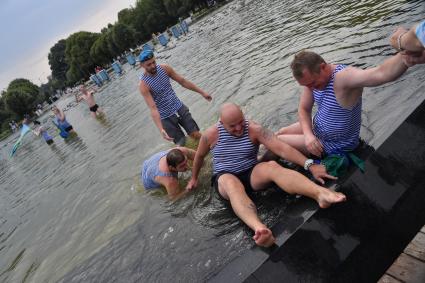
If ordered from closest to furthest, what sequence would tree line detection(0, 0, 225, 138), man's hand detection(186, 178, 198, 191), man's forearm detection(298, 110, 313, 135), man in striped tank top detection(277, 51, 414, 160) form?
man in striped tank top detection(277, 51, 414, 160)
man's forearm detection(298, 110, 313, 135)
man's hand detection(186, 178, 198, 191)
tree line detection(0, 0, 225, 138)

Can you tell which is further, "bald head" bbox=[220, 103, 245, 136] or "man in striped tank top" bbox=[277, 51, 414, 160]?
"bald head" bbox=[220, 103, 245, 136]

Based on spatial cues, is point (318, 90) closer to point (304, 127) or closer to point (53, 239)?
point (304, 127)

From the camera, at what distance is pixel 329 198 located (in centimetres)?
355

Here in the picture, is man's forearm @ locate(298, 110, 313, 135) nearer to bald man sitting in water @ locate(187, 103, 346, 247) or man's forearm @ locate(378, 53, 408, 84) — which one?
bald man sitting in water @ locate(187, 103, 346, 247)

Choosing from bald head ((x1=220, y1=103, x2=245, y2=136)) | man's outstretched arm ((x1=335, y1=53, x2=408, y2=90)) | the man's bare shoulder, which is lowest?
the man's bare shoulder

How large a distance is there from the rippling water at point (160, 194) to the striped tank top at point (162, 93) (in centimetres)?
158

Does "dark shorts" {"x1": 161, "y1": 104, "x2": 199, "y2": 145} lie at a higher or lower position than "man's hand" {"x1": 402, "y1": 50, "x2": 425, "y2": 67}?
lower

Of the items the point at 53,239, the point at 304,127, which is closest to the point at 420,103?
the point at 304,127

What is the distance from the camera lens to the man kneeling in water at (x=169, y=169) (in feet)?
21.3

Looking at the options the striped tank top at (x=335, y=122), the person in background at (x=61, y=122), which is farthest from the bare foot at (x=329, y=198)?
the person in background at (x=61, y=122)

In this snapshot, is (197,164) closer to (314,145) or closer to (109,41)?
(314,145)

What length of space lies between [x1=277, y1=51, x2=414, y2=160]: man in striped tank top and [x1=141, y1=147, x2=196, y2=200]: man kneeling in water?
1.90 meters

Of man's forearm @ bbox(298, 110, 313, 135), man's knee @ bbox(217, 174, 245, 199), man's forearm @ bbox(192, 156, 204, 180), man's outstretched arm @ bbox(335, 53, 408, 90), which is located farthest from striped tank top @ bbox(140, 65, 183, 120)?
man's outstretched arm @ bbox(335, 53, 408, 90)

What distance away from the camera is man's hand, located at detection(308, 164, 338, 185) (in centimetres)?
411
